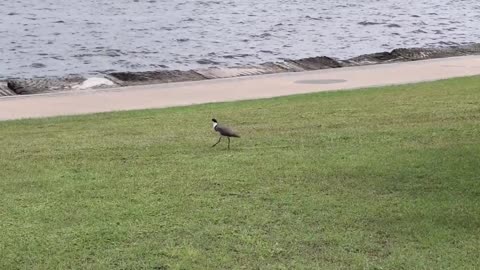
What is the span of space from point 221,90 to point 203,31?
2169 centimetres

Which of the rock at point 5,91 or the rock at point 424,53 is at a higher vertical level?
the rock at point 5,91

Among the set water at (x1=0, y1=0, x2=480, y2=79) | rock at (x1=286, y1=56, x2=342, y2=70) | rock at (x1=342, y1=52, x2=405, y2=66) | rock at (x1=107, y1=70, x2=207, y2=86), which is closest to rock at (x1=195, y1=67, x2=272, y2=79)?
rock at (x1=107, y1=70, x2=207, y2=86)

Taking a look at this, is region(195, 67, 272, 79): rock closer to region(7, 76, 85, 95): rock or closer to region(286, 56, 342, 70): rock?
region(286, 56, 342, 70): rock

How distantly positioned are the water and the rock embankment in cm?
517

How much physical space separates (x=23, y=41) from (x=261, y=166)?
26.1 meters

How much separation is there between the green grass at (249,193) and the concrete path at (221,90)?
2.00 meters

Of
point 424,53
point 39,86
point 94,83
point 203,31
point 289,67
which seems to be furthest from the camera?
point 203,31

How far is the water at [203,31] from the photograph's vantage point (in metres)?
26.9

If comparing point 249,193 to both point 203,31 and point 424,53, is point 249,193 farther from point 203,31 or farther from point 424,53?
point 203,31

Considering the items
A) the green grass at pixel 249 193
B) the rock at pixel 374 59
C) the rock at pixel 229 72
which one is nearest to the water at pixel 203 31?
the rock at pixel 374 59

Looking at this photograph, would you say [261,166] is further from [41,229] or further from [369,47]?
[369,47]

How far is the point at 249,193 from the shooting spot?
6891 mm

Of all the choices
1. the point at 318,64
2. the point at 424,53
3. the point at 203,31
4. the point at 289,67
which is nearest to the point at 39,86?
the point at 289,67

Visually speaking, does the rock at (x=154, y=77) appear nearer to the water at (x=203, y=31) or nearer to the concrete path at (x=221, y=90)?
the concrete path at (x=221, y=90)
